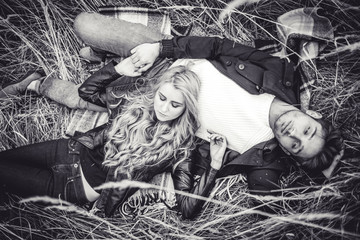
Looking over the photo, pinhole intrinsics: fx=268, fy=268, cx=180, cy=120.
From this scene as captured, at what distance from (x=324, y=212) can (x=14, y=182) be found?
2.83 m

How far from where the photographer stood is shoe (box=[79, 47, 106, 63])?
2986 mm

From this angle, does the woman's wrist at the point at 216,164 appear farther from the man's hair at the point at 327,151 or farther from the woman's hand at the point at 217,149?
the man's hair at the point at 327,151

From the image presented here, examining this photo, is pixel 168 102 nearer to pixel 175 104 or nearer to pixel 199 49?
pixel 175 104

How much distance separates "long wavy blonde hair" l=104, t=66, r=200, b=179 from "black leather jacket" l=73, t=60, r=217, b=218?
9cm

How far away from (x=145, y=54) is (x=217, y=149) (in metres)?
1.15

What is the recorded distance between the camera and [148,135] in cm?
262

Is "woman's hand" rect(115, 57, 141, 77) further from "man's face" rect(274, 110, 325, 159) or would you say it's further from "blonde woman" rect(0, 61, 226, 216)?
"man's face" rect(274, 110, 325, 159)

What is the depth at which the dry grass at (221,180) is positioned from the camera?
2301 mm

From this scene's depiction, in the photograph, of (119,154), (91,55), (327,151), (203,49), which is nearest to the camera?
(327,151)

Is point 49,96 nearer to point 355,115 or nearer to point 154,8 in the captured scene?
point 154,8

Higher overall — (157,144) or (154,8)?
(154,8)

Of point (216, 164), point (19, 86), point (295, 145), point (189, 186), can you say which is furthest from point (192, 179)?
point (19, 86)

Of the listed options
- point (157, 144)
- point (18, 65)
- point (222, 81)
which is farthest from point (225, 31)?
point (18, 65)

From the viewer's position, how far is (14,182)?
257 cm
